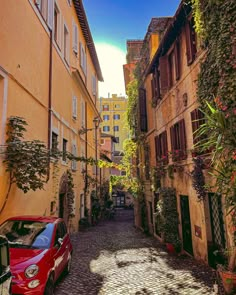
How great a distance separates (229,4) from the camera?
6.59 metres

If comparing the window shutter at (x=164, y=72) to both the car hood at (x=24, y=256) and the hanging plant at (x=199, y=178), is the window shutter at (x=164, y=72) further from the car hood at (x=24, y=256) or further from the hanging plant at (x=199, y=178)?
the car hood at (x=24, y=256)

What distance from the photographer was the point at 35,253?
5.37 m

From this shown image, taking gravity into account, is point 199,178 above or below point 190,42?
below

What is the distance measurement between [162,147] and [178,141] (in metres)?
2.12

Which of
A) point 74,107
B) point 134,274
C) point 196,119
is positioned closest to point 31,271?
point 134,274

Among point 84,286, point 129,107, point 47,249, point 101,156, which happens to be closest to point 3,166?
point 47,249

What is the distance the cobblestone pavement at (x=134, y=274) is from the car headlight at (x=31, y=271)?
165 cm

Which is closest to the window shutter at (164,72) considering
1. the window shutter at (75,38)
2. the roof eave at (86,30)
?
the window shutter at (75,38)

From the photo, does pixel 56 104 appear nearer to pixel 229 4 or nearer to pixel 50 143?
pixel 50 143

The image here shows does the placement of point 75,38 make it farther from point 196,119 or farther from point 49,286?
point 49,286

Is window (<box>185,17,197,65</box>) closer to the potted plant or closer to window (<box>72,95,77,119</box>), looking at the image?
the potted plant

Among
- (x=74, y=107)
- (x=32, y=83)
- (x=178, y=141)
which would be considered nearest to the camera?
(x=32, y=83)

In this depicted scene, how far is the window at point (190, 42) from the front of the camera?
366 inches

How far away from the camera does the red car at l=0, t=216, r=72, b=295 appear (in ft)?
15.6
